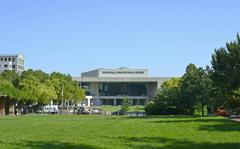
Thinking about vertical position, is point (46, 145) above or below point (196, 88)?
below

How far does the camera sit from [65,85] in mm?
123750

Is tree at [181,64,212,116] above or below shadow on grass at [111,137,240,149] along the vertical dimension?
above

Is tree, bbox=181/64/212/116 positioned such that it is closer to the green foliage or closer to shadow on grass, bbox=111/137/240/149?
the green foliage

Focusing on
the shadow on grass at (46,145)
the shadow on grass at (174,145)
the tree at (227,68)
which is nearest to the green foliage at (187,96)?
the tree at (227,68)

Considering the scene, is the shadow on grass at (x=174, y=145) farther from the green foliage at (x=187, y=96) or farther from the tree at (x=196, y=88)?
the green foliage at (x=187, y=96)

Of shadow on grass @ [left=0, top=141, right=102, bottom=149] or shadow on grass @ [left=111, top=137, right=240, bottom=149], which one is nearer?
shadow on grass @ [left=0, top=141, right=102, bottom=149]

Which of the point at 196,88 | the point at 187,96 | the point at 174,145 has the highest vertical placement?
the point at 196,88

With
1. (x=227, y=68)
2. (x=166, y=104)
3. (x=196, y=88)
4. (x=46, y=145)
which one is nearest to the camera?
(x=46, y=145)

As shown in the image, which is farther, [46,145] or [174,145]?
[174,145]

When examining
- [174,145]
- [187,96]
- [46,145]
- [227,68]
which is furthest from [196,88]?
[46,145]

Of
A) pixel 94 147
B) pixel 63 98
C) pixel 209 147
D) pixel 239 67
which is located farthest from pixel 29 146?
pixel 63 98

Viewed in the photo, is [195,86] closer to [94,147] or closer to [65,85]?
[65,85]

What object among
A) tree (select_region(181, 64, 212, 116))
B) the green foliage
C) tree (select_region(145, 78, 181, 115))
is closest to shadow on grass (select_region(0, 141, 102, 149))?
tree (select_region(181, 64, 212, 116))

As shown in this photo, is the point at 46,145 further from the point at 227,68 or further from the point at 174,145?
the point at 227,68
